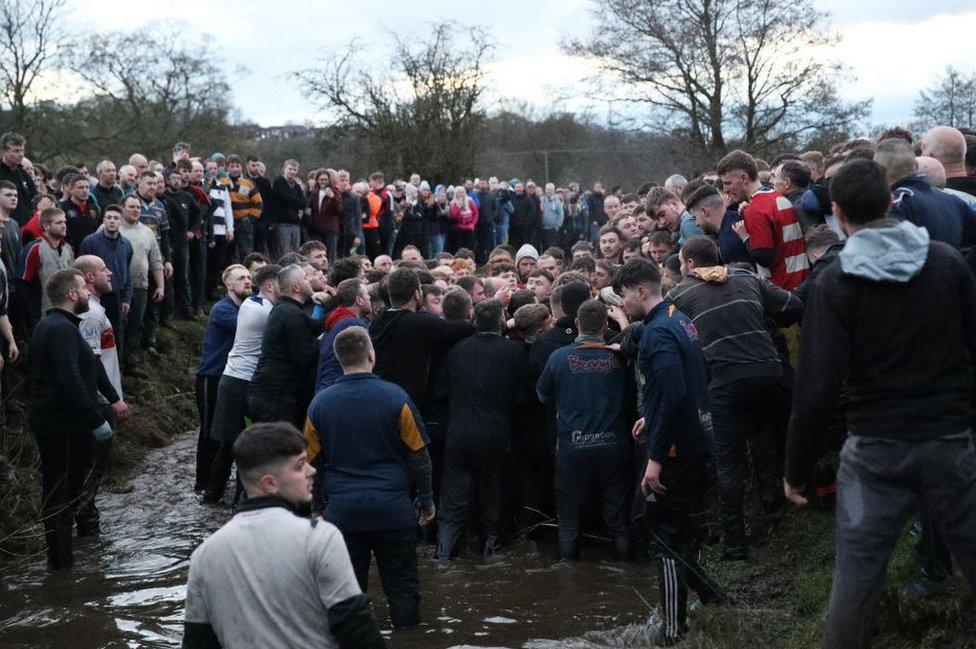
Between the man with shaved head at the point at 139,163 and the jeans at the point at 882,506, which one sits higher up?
the man with shaved head at the point at 139,163

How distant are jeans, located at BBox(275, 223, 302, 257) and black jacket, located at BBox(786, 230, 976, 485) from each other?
15278 mm

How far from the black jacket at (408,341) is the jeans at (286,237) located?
1045 cm

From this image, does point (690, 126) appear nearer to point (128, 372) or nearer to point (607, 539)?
point (128, 372)

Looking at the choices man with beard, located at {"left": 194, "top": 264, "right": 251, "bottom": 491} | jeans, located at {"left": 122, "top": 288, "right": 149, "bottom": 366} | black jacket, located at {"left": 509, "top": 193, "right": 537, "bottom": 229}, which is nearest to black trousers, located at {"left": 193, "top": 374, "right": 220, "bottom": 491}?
man with beard, located at {"left": 194, "top": 264, "right": 251, "bottom": 491}

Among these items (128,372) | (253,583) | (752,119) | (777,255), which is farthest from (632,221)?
(752,119)

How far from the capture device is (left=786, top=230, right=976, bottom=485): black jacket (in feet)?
13.9

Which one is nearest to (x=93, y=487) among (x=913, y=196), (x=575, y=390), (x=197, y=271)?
(x=575, y=390)

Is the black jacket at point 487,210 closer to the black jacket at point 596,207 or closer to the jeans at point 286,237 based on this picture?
the black jacket at point 596,207

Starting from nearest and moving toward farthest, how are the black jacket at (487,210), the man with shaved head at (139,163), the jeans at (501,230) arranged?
the man with shaved head at (139,163)
the black jacket at (487,210)
the jeans at (501,230)

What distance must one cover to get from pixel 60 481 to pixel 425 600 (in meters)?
2.97

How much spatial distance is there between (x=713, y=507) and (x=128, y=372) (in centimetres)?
802

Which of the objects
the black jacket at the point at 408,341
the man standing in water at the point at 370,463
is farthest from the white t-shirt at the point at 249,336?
the man standing in water at the point at 370,463

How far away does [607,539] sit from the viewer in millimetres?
8609

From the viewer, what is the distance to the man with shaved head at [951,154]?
715 cm
